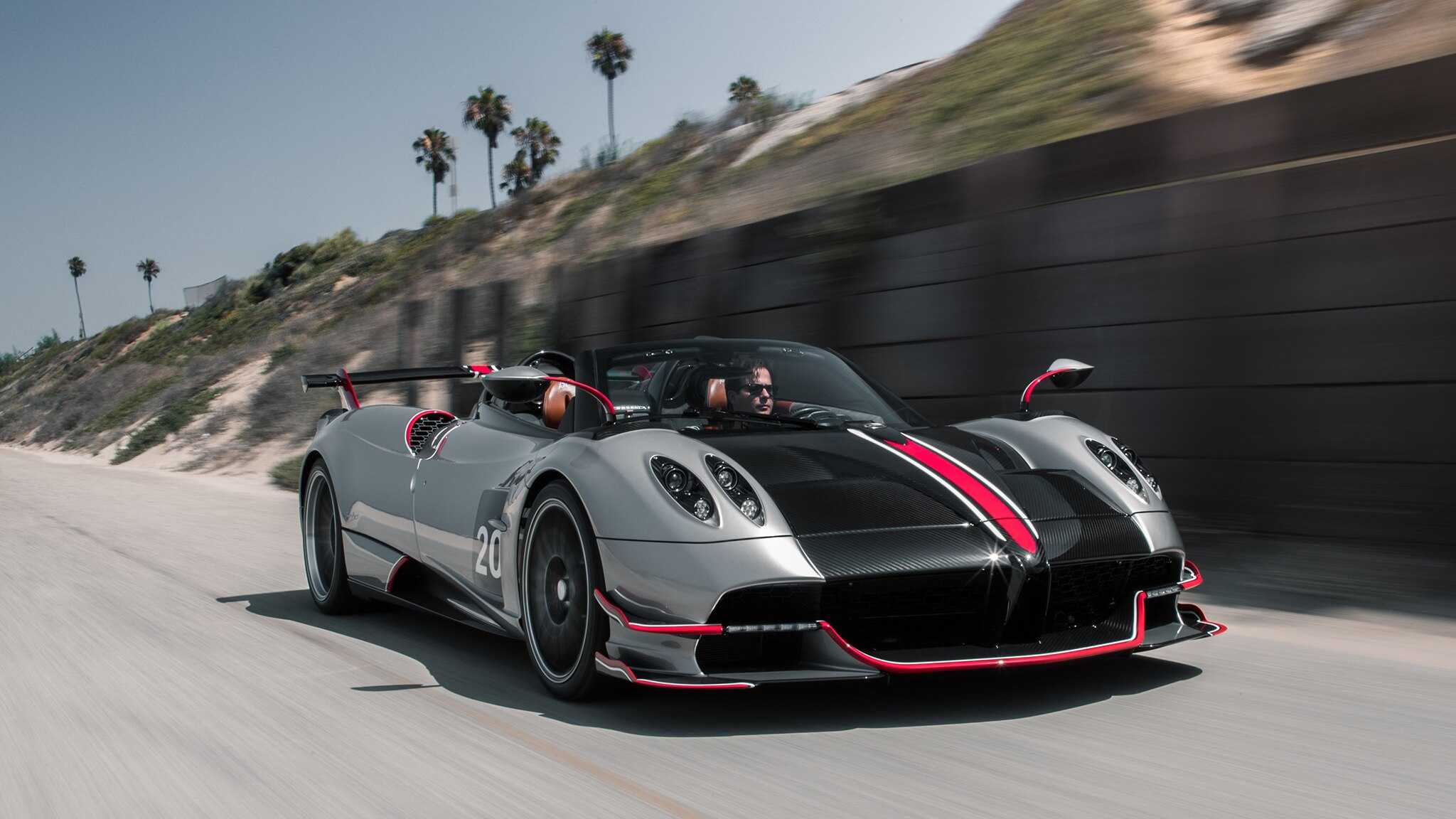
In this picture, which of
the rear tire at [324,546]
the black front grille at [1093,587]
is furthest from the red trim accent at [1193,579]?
the rear tire at [324,546]

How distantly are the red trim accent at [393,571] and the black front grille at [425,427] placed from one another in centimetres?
46

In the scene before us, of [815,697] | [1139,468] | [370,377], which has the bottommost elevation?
[815,697]

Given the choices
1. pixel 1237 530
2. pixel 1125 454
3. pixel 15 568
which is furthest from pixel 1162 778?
pixel 15 568

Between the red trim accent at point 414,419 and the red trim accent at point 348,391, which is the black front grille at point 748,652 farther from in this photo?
the red trim accent at point 348,391

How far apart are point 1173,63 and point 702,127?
2004cm

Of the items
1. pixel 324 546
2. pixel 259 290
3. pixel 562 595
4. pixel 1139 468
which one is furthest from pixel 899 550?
pixel 259 290

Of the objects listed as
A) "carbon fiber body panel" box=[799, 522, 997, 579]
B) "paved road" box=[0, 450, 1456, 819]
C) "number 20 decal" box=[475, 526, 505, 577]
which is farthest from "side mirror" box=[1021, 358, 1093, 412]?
"number 20 decal" box=[475, 526, 505, 577]

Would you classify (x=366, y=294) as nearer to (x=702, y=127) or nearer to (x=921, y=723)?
(x=702, y=127)

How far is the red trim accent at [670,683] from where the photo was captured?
3428mm

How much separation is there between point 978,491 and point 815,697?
0.80 metres

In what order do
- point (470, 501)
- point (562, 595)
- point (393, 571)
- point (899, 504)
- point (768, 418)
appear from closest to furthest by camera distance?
point (899, 504)
point (562, 595)
point (768, 418)
point (470, 501)
point (393, 571)

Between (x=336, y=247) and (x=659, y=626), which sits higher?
(x=336, y=247)

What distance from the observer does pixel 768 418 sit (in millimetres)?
4562

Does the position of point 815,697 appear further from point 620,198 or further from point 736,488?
point 620,198
